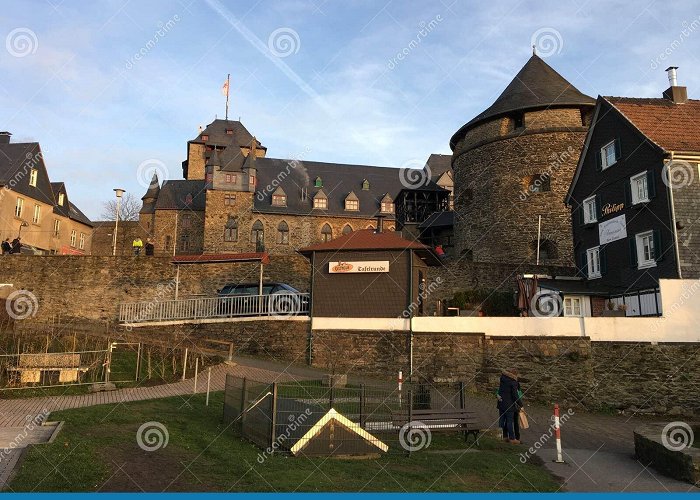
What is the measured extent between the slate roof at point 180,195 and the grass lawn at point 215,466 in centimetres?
4641

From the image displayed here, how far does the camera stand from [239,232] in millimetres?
49875

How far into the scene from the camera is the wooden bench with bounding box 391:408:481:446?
1089cm

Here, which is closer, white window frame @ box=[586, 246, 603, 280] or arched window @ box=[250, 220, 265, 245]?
white window frame @ box=[586, 246, 603, 280]

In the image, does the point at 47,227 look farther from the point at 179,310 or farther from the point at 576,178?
the point at 576,178

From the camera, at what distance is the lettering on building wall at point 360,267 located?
63.9ft

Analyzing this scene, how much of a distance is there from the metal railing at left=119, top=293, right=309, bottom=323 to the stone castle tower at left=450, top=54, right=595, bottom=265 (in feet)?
64.8

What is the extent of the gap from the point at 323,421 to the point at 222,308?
545 inches

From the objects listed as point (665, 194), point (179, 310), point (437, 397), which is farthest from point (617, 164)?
point (179, 310)

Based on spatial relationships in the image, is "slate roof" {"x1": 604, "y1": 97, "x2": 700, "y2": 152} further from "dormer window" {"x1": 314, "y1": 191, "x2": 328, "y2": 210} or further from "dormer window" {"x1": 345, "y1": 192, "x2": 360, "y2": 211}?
"dormer window" {"x1": 314, "y1": 191, "x2": 328, "y2": 210}

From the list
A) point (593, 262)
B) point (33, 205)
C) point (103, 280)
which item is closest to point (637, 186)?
point (593, 262)

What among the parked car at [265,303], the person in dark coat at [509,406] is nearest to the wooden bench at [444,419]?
the person in dark coat at [509,406]

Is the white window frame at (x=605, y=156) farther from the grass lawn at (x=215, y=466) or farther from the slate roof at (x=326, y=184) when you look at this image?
the slate roof at (x=326, y=184)

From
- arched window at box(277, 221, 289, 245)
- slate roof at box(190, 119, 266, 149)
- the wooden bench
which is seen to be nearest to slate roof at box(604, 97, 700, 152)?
the wooden bench

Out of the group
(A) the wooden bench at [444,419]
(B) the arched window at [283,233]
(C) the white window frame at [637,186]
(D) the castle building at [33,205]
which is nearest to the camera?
(A) the wooden bench at [444,419]
